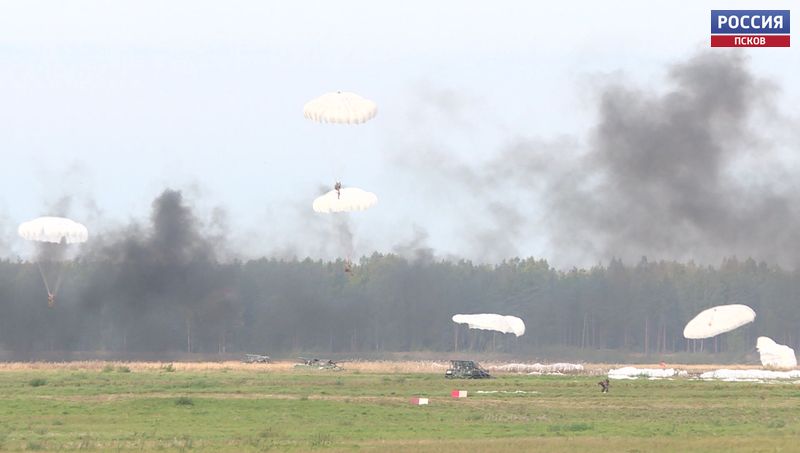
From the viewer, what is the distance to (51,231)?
9650cm

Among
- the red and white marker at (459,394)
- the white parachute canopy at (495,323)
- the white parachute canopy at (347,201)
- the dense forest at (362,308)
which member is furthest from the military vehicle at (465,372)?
the dense forest at (362,308)

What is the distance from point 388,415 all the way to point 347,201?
34.2 meters

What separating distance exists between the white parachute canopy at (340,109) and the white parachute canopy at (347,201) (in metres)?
9.11

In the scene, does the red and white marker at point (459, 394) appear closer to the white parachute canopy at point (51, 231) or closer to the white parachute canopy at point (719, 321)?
the white parachute canopy at point (51, 231)

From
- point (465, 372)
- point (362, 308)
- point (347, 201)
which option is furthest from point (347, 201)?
point (362, 308)

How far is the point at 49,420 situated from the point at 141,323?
10488cm

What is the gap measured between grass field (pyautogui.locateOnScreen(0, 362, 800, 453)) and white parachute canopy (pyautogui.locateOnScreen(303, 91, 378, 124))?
17.0 meters

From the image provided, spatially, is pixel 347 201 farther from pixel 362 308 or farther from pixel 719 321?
pixel 362 308

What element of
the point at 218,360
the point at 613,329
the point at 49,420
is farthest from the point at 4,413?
the point at 613,329

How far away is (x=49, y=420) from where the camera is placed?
187 feet

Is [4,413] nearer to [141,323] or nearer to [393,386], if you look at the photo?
[393,386]

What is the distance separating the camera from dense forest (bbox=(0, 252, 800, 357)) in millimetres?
162625

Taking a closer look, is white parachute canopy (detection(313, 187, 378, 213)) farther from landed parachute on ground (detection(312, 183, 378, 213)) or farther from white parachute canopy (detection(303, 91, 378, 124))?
white parachute canopy (detection(303, 91, 378, 124))

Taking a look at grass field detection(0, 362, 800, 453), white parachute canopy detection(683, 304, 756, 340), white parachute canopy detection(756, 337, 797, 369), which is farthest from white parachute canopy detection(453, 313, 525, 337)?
grass field detection(0, 362, 800, 453)
